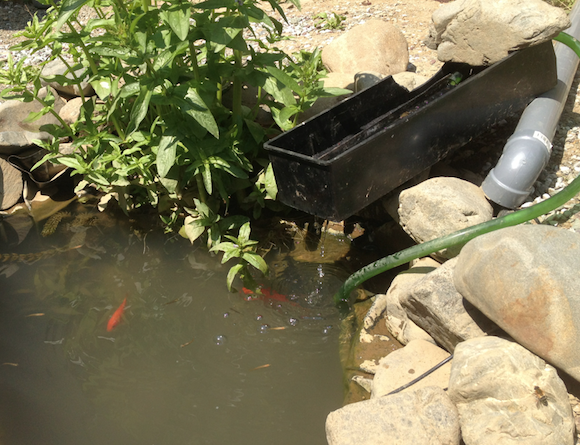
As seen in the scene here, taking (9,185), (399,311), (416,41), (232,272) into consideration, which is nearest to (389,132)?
(399,311)

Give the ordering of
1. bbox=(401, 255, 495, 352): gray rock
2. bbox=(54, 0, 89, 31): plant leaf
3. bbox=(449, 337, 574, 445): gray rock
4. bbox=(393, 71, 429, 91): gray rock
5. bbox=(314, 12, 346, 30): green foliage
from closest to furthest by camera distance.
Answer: bbox=(449, 337, 574, 445): gray rock < bbox=(401, 255, 495, 352): gray rock < bbox=(54, 0, 89, 31): plant leaf < bbox=(393, 71, 429, 91): gray rock < bbox=(314, 12, 346, 30): green foliage

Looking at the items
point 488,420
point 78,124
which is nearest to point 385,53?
point 78,124

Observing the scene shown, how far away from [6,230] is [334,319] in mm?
2939

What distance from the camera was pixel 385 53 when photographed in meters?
4.50

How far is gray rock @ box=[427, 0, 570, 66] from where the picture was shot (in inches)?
122

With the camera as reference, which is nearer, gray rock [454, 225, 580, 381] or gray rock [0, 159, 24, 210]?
gray rock [454, 225, 580, 381]

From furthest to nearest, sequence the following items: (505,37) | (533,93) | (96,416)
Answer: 1. (533,93)
2. (505,37)
3. (96,416)

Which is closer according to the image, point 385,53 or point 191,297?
point 191,297

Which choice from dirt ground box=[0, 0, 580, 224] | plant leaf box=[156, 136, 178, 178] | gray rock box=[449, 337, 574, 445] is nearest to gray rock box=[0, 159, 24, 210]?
dirt ground box=[0, 0, 580, 224]

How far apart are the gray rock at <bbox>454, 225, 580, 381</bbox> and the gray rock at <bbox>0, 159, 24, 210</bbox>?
389 centimetres

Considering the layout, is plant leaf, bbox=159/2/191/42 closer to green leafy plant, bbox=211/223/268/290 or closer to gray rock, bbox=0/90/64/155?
green leafy plant, bbox=211/223/268/290

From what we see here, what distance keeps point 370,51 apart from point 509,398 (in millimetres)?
3304

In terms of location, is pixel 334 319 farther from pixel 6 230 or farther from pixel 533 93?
pixel 6 230

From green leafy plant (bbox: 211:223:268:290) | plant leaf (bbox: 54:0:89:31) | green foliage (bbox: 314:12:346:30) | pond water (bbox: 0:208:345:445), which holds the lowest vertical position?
pond water (bbox: 0:208:345:445)
